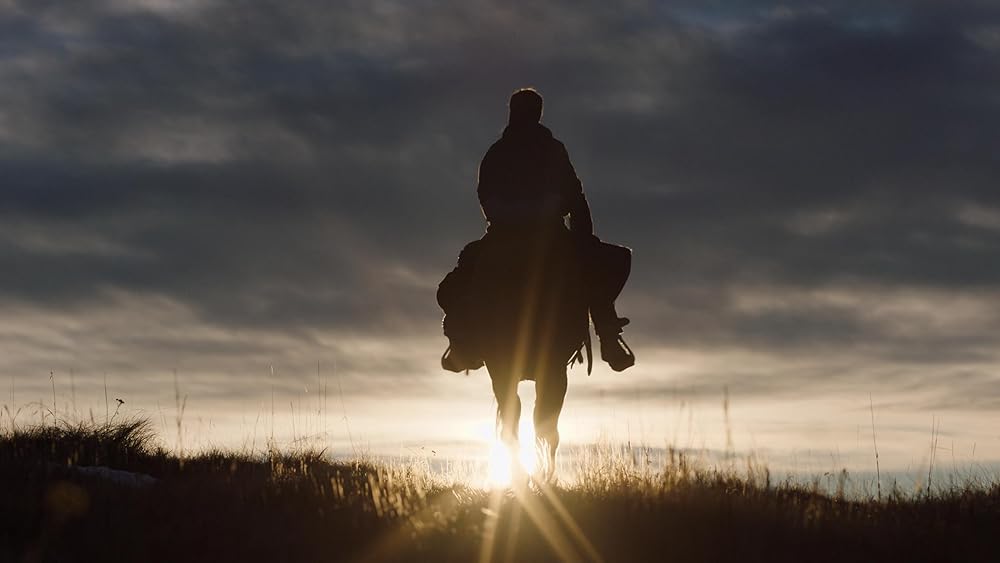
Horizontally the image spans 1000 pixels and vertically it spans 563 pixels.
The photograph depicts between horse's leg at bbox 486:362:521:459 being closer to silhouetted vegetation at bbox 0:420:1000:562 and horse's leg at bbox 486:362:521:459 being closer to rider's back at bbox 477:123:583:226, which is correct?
silhouetted vegetation at bbox 0:420:1000:562

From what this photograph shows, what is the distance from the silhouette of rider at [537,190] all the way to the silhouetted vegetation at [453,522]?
142 centimetres

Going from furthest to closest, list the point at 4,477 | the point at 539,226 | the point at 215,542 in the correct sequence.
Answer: the point at 539,226, the point at 4,477, the point at 215,542

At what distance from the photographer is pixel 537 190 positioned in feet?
34.4

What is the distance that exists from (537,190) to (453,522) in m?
3.63

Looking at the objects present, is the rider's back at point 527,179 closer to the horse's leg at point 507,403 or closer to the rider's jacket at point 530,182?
the rider's jacket at point 530,182

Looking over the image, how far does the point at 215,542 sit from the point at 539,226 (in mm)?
4230

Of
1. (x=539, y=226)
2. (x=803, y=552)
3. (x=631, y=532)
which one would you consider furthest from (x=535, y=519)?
(x=539, y=226)

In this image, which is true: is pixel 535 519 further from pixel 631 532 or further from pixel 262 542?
pixel 262 542

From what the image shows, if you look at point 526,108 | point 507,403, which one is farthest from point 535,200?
point 507,403

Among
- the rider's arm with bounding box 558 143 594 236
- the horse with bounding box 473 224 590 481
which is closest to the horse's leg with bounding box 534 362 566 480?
the horse with bounding box 473 224 590 481

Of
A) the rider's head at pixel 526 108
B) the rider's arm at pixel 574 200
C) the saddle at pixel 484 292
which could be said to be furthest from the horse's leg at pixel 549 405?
the rider's head at pixel 526 108

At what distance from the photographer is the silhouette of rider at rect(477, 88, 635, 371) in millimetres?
10398

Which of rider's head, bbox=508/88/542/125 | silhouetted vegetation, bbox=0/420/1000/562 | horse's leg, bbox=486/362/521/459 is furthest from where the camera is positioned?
rider's head, bbox=508/88/542/125

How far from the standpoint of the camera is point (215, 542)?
7.31 metres
